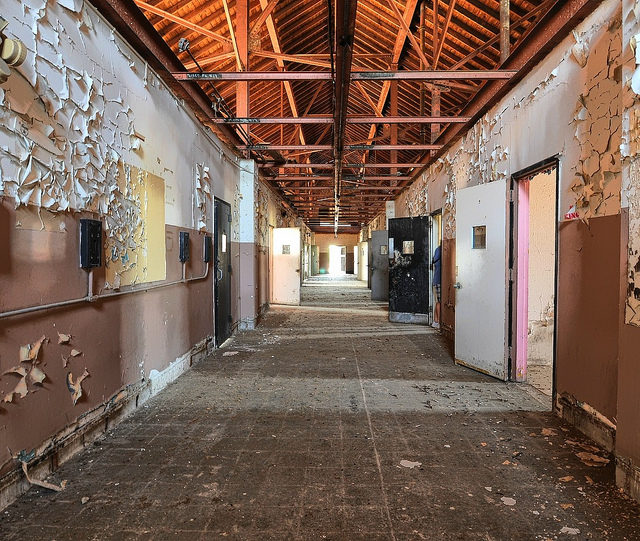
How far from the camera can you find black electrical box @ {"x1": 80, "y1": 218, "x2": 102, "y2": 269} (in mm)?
2521

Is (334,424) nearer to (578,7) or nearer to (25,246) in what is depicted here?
(25,246)

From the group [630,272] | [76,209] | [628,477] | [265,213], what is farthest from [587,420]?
[265,213]

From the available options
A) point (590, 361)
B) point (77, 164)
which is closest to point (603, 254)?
point (590, 361)

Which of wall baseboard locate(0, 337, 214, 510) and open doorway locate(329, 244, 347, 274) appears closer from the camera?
wall baseboard locate(0, 337, 214, 510)

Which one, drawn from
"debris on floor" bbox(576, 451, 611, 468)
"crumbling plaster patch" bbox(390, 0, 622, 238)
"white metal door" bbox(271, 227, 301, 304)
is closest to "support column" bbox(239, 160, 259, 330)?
"white metal door" bbox(271, 227, 301, 304)

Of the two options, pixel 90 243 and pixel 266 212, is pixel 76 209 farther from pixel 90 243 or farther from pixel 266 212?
pixel 266 212

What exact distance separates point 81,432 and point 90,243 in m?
1.16

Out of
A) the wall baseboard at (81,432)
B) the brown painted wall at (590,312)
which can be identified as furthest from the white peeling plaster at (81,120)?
the brown painted wall at (590,312)

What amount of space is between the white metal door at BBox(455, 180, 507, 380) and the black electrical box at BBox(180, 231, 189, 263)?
3030 mm

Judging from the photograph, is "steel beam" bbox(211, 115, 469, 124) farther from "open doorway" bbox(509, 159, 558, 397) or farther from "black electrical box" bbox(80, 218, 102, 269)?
"black electrical box" bbox(80, 218, 102, 269)

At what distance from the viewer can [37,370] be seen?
7.07 feet

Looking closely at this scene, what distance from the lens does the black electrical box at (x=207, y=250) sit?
503 cm

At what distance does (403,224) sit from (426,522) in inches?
254

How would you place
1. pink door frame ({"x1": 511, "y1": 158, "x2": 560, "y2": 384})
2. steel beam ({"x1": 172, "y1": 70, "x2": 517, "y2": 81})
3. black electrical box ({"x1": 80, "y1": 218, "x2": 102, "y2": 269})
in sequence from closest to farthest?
black electrical box ({"x1": 80, "y1": 218, "x2": 102, "y2": 269}) < steel beam ({"x1": 172, "y1": 70, "x2": 517, "y2": 81}) < pink door frame ({"x1": 511, "y1": 158, "x2": 560, "y2": 384})
